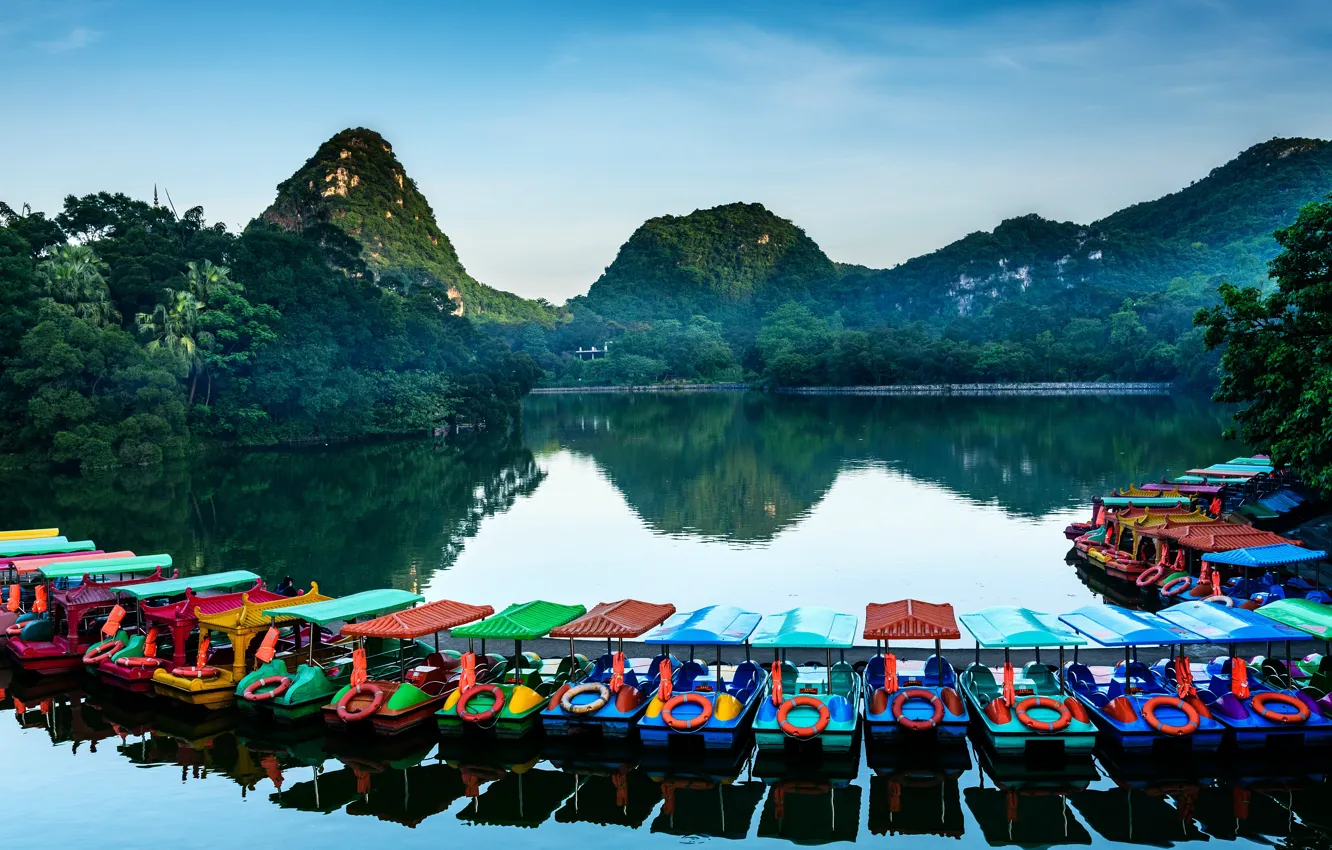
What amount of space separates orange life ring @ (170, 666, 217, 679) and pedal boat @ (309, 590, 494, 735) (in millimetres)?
1479

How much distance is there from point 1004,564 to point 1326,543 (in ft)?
23.3

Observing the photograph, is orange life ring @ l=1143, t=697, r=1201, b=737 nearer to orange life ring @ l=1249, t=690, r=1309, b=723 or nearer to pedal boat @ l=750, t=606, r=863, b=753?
orange life ring @ l=1249, t=690, r=1309, b=723

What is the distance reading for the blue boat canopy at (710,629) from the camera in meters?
14.6

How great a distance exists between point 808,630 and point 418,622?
5.68 metres

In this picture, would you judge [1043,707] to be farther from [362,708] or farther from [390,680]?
[390,680]

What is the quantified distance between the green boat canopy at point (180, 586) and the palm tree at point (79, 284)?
131 ft

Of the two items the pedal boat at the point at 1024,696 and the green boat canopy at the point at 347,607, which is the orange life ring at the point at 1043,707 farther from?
the green boat canopy at the point at 347,607

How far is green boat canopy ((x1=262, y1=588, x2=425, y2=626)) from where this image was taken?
1584 centimetres

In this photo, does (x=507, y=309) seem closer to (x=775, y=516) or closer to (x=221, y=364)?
(x=221, y=364)

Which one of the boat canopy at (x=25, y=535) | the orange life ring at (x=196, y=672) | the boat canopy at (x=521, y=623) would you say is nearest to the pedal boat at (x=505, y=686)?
the boat canopy at (x=521, y=623)

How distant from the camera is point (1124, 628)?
46.4 ft

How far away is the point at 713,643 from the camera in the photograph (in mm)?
14586

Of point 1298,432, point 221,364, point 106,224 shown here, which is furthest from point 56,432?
point 1298,432

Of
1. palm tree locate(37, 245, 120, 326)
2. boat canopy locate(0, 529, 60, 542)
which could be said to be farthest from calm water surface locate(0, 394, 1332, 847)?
palm tree locate(37, 245, 120, 326)
